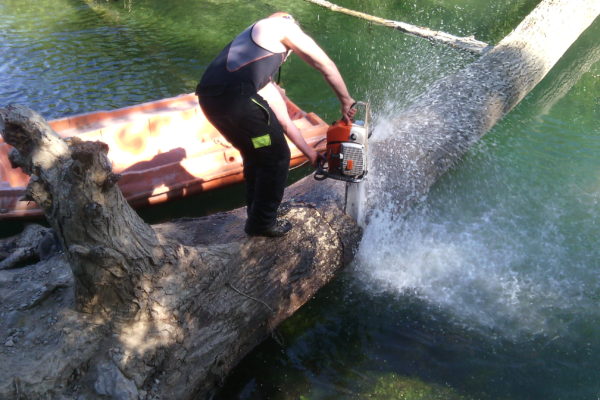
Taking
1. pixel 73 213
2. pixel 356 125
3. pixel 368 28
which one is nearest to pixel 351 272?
Answer: pixel 356 125

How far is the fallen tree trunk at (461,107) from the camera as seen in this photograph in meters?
4.55

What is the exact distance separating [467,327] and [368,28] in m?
7.00

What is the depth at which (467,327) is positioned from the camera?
12.3ft

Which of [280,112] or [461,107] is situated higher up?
[280,112]

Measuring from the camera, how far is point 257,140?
9.96 feet

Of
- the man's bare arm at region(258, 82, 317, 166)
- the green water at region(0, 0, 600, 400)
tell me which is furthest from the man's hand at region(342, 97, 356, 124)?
the green water at region(0, 0, 600, 400)

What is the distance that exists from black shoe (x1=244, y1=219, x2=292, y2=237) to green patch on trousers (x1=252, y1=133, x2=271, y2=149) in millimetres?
629

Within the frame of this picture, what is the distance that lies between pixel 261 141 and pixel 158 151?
118 inches

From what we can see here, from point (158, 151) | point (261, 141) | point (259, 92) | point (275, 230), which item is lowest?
point (158, 151)

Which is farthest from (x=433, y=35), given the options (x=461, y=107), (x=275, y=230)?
(x=275, y=230)

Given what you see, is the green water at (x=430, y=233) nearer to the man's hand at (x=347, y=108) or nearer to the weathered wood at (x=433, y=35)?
the weathered wood at (x=433, y=35)

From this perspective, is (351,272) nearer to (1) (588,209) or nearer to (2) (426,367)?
(2) (426,367)

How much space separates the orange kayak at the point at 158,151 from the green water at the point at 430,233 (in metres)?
0.41

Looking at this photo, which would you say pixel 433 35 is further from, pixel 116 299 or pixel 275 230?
pixel 116 299
